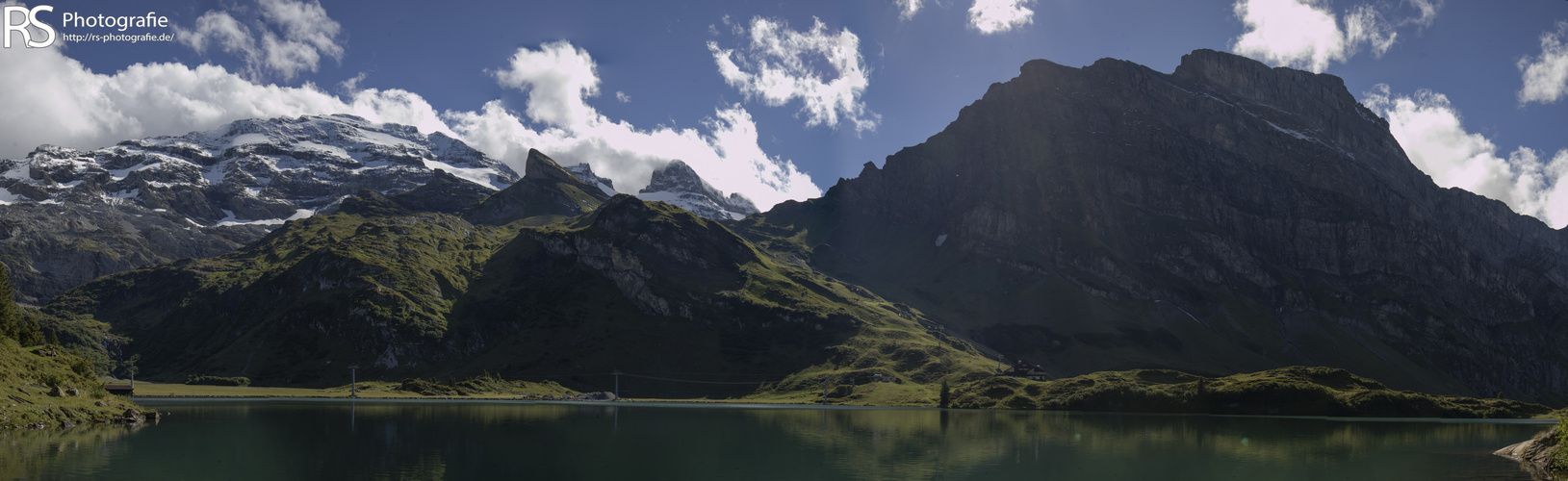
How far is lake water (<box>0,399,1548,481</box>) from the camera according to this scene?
64500 millimetres

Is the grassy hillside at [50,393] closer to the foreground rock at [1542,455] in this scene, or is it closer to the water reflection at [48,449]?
the water reflection at [48,449]

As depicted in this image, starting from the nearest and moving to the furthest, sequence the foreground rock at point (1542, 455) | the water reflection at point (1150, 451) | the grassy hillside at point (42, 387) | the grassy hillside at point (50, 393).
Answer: the foreground rock at point (1542, 455), the water reflection at point (1150, 451), the grassy hillside at point (50, 393), the grassy hillside at point (42, 387)

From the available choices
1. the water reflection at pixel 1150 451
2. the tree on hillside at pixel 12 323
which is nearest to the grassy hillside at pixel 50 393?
the tree on hillside at pixel 12 323

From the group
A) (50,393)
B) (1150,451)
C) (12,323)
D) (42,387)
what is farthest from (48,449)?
(1150,451)

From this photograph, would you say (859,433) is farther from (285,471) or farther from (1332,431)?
(1332,431)

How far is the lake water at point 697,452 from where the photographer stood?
64.5 metres

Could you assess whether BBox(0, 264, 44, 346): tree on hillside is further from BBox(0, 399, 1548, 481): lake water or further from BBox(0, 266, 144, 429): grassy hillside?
BBox(0, 399, 1548, 481): lake water

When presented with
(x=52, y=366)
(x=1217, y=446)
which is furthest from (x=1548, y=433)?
(x=52, y=366)

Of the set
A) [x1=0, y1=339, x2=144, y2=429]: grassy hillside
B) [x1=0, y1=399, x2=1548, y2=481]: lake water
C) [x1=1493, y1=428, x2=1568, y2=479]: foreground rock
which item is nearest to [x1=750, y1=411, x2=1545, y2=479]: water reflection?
[x1=0, y1=399, x2=1548, y2=481]: lake water

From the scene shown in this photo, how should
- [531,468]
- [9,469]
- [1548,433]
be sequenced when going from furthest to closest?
[1548,433] < [531,468] < [9,469]

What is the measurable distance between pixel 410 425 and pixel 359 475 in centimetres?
5879

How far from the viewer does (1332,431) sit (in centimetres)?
13425

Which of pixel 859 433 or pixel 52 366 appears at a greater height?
pixel 52 366

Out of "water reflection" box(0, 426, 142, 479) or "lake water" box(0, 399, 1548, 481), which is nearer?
"water reflection" box(0, 426, 142, 479)
